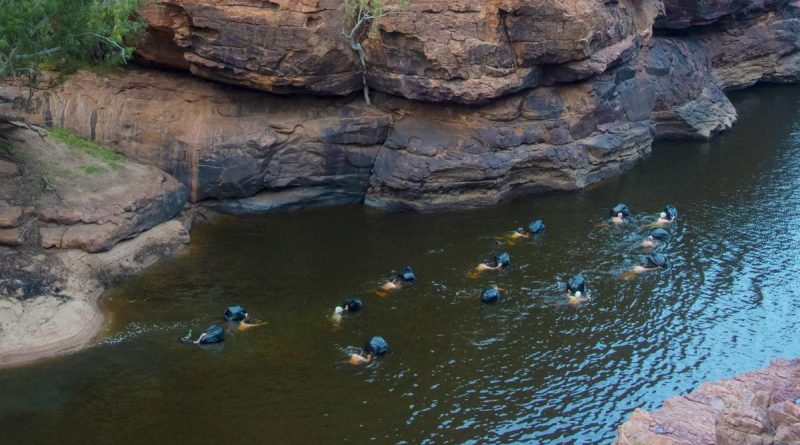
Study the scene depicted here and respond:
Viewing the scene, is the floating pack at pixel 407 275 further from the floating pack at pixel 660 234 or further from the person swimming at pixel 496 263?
the floating pack at pixel 660 234

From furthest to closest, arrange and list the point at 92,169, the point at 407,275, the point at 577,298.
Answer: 1. the point at 92,169
2. the point at 407,275
3. the point at 577,298

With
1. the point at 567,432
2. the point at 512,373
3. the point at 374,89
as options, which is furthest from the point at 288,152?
the point at 567,432

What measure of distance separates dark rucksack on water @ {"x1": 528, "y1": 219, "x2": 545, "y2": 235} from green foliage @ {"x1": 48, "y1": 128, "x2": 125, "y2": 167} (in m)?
14.2

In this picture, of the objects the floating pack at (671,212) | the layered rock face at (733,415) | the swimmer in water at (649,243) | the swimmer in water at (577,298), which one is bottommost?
the swimmer in water at (577,298)

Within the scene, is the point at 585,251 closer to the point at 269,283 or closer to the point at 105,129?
the point at 269,283

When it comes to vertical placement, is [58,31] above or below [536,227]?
above

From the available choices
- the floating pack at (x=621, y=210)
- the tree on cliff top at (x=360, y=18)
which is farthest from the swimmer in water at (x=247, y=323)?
the floating pack at (x=621, y=210)

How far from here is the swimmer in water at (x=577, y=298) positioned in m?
27.7

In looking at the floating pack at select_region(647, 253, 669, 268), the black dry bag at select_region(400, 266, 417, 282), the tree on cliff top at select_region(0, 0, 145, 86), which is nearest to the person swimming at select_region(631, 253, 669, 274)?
the floating pack at select_region(647, 253, 669, 268)

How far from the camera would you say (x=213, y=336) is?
25.3 m

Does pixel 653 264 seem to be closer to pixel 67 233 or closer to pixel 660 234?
pixel 660 234

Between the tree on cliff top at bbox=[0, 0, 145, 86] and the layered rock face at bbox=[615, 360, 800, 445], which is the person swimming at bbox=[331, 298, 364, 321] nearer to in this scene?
the tree on cliff top at bbox=[0, 0, 145, 86]

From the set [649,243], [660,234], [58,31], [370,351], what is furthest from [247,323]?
[660,234]

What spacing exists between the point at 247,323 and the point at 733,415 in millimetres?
14400
